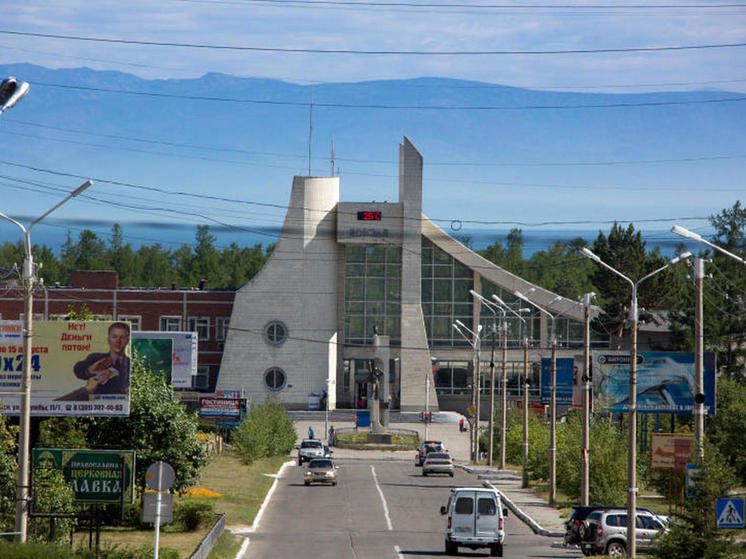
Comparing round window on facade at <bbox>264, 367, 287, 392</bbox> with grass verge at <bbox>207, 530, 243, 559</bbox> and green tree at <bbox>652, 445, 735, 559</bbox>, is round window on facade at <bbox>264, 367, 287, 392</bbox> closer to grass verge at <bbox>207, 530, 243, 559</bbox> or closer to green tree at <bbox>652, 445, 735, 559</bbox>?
grass verge at <bbox>207, 530, 243, 559</bbox>

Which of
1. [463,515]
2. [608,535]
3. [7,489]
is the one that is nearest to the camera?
[7,489]

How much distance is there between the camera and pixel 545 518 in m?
41.5

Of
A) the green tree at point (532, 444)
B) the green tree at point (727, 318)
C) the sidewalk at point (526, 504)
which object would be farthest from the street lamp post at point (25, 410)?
the green tree at point (727, 318)

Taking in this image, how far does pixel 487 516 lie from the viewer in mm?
31391

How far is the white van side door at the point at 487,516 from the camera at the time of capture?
102 feet

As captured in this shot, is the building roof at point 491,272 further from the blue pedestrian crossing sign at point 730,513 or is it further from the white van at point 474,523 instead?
the blue pedestrian crossing sign at point 730,513

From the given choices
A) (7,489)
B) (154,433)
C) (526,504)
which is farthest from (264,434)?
(7,489)

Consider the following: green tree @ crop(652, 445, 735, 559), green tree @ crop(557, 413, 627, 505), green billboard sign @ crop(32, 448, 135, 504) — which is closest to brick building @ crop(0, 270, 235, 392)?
green tree @ crop(557, 413, 627, 505)

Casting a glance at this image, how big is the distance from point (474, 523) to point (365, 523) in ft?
27.4

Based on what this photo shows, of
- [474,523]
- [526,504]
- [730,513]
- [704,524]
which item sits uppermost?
[730,513]

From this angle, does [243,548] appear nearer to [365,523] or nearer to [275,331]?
[365,523]

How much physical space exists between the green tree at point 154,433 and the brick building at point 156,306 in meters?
76.7

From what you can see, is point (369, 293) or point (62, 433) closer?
point (62, 433)

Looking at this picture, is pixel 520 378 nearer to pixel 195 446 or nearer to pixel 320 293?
pixel 320 293
